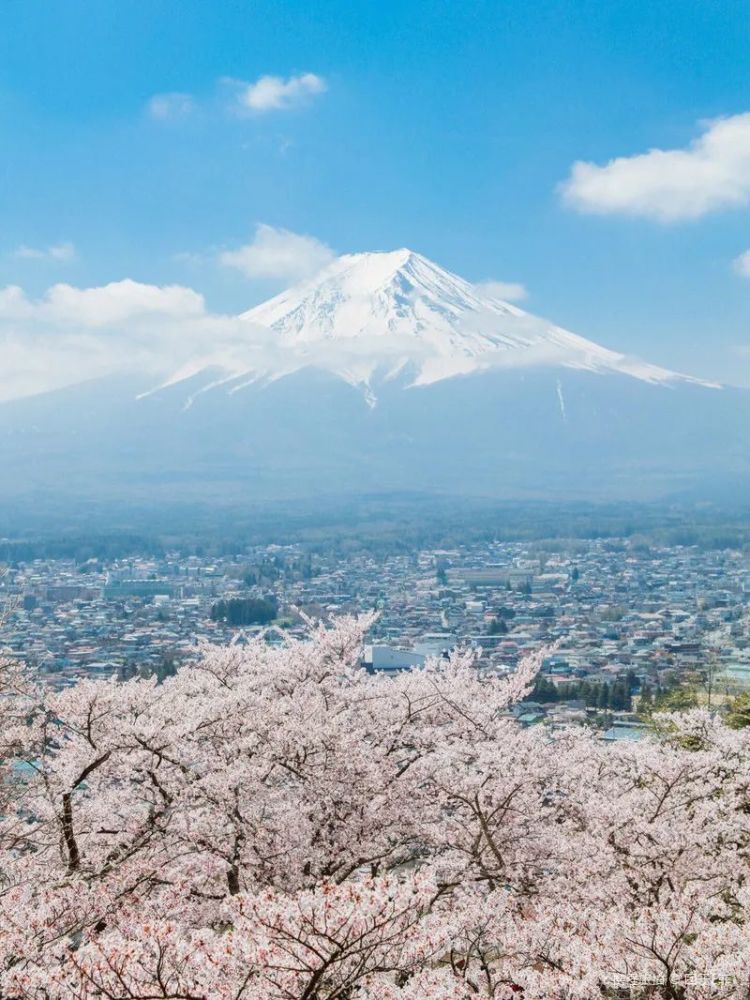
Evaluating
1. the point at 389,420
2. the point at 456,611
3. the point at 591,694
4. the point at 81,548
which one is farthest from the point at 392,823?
the point at 389,420

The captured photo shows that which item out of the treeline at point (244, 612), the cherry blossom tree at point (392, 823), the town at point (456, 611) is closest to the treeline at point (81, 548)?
the town at point (456, 611)

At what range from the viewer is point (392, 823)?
7.28 meters

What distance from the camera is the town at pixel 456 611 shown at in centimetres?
2512

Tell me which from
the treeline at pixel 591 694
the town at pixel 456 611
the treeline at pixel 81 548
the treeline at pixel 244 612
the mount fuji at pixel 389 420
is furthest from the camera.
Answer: the mount fuji at pixel 389 420

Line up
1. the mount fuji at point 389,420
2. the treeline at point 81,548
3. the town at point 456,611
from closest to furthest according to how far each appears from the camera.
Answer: the town at point 456,611 → the treeline at point 81,548 → the mount fuji at point 389,420

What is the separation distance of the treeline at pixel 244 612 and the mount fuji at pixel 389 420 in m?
67.0

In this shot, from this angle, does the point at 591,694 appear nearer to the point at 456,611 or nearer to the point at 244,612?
the point at 244,612

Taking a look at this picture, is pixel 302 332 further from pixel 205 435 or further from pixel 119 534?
pixel 119 534

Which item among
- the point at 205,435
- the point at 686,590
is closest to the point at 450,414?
the point at 205,435

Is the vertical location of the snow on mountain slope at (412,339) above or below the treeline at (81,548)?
above

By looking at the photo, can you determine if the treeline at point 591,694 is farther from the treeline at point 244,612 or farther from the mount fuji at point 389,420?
the mount fuji at point 389,420

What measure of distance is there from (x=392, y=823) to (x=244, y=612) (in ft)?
102

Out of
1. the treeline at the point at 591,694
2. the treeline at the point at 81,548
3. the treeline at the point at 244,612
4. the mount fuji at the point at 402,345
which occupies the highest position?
the mount fuji at the point at 402,345

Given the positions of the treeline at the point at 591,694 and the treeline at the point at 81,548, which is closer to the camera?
the treeline at the point at 591,694
